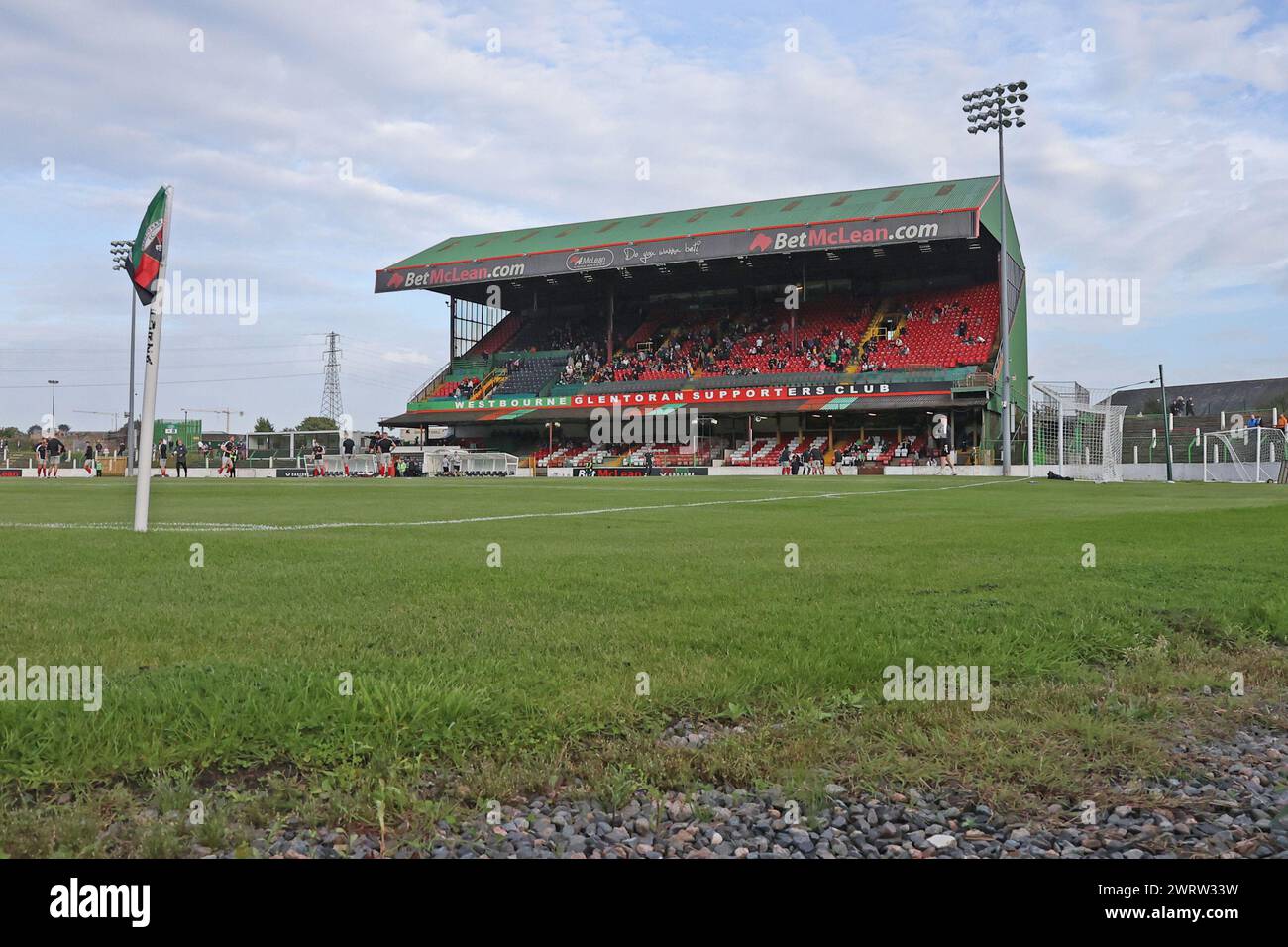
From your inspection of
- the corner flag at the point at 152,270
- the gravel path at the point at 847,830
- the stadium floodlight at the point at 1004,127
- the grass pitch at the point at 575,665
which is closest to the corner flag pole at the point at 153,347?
the corner flag at the point at 152,270

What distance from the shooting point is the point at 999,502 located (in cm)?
2014

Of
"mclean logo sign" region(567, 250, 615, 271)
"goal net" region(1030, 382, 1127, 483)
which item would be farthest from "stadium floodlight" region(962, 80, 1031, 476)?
"mclean logo sign" region(567, 250, 615, 271)

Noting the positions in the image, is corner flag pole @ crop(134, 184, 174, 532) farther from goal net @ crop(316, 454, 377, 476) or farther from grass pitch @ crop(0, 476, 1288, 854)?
goal net @ crop(316, 454, 377, 476)

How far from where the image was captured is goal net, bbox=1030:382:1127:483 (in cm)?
4072

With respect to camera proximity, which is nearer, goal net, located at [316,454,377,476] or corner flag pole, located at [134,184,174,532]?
corner flag pole, located at [134,184,174,532]

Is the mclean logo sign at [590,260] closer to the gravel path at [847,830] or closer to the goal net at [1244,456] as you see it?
the goal net at [1244,456]

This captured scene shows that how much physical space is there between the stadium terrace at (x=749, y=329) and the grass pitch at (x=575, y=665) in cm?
4188

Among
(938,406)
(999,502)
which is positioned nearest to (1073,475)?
(938,406)

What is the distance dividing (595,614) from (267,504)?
600 inches

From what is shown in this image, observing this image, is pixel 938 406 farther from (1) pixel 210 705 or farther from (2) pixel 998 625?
(1) pixel 210 705

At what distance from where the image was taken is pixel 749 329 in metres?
62.3

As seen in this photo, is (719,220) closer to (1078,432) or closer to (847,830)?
(1078,432)

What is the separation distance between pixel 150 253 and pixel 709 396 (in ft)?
153

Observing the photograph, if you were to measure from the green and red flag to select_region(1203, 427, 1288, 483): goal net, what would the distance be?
43.5m
